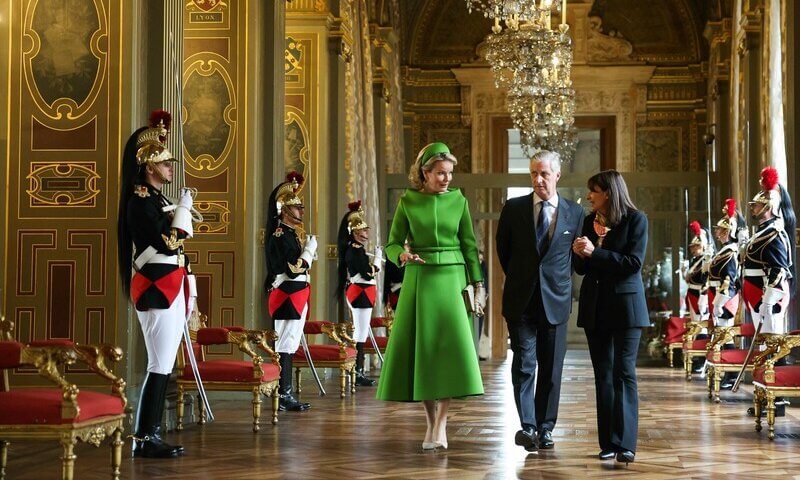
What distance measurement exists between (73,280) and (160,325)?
42.3 inches

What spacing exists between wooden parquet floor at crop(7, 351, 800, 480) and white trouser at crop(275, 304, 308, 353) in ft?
1.74

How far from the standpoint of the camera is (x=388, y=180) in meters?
17.1

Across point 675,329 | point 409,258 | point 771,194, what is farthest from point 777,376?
point 675,329

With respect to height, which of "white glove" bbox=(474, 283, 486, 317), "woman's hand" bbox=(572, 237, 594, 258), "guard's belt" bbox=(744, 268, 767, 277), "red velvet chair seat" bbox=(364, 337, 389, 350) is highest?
"woman's hand" bbox=(572, 237, 594, 258)

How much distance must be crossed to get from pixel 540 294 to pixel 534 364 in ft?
1.26

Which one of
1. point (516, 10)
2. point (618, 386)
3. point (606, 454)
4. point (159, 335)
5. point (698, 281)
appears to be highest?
point (516, 10)

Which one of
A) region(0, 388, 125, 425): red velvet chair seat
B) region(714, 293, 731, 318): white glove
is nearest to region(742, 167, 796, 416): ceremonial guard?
region(714, 293, 731, 318): white glove

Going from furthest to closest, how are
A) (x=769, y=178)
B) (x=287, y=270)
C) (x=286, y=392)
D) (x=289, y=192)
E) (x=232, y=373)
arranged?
(x=286, y=392) < (x=287, y=270) < (x=289, y=192) < (x=769, y=178) < (x=232, y=373)

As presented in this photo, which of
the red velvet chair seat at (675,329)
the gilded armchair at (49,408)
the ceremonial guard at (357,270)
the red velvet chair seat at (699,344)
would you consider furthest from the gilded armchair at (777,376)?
the red velvet chair seat at (675,329)

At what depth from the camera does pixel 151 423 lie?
614cm

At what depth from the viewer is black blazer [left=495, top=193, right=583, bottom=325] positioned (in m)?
6.11

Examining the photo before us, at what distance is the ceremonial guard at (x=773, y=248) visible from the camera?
857 centimetres

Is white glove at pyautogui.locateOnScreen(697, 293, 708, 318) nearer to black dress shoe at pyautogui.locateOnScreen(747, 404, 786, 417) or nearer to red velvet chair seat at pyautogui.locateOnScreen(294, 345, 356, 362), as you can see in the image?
black dress shoe at pyautogui.locateOnScreen(747, 404, 786, 417)

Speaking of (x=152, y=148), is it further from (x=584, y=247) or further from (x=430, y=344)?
(x=584, y=247)
